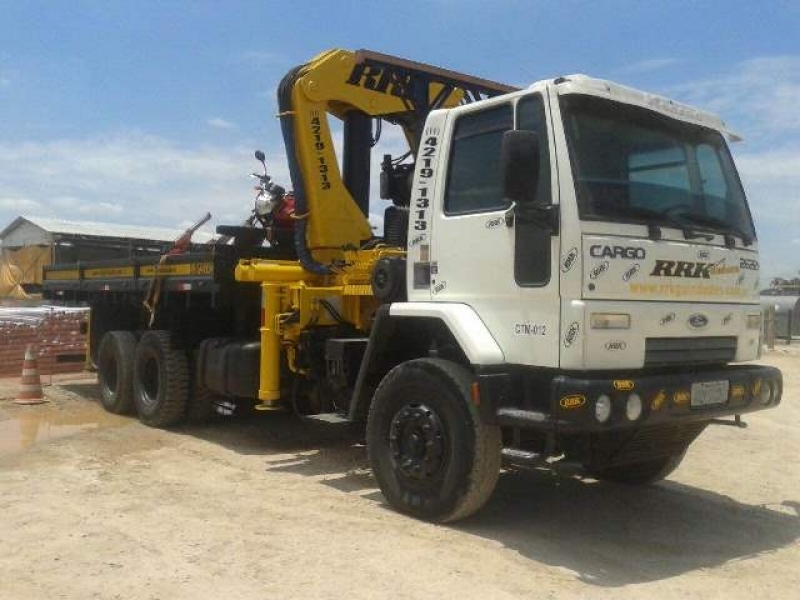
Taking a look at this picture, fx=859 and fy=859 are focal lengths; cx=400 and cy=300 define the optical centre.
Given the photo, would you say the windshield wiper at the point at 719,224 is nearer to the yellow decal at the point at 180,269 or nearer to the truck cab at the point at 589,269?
the truck cab at the point at 589,269

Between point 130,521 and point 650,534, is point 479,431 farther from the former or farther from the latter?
point 130,521

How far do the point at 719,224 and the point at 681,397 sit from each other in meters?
1.28

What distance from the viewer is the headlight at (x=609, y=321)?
16.3 feet

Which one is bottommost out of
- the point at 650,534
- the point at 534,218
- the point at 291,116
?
the point at 650,534

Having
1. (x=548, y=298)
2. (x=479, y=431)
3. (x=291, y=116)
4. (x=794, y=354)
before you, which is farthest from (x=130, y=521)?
(x=794, y=354)

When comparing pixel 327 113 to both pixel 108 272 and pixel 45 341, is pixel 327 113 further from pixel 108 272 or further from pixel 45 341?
pixel 45 341

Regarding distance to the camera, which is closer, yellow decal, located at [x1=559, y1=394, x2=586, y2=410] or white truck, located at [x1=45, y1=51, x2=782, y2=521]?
yellow decal, located at [x1=559, y1=394, x2=586, y2=410]

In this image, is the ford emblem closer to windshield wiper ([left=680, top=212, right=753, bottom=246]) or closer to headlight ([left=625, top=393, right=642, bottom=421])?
windshield wiper ([left=680, top=212, right=753, bottom=246])

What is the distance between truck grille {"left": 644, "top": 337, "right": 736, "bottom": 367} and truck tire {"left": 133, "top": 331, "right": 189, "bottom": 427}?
18.4 feet

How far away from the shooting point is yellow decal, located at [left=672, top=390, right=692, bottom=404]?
5156 mm

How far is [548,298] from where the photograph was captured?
510 cm

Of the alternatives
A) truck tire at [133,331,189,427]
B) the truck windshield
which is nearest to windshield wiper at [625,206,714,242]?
the truck windshield

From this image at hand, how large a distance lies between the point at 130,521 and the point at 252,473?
1.71m

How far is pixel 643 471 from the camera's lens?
7.00m
